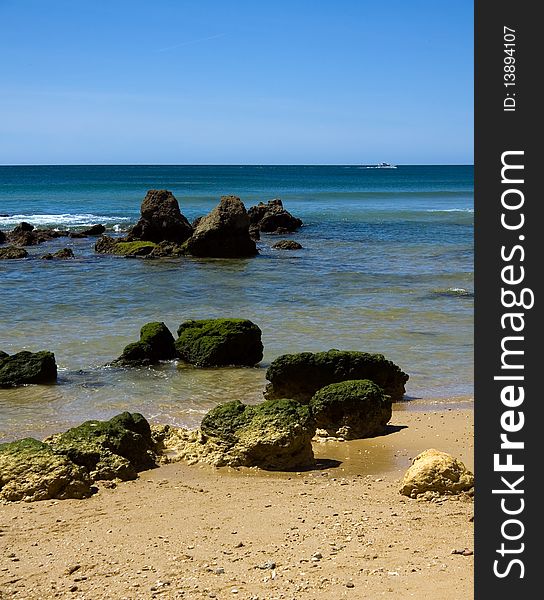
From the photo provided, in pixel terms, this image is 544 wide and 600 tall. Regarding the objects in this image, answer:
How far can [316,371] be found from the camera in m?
11.9

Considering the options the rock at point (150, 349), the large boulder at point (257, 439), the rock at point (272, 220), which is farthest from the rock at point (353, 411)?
the rock at point (272, 220)

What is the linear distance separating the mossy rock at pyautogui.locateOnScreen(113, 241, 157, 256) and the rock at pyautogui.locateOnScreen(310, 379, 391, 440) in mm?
22633

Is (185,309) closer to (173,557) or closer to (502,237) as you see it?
(173,557)

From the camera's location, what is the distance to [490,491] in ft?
10.3

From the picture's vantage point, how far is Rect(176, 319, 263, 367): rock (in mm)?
14555

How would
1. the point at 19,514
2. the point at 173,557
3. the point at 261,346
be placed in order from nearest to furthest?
the point at 173,557 → the point at 19,514 → the point at 261,346

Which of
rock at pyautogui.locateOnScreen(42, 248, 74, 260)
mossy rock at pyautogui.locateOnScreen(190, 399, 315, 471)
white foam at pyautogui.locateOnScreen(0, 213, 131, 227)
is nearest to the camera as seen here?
mossy rock at pyautogui.locateOnScreen(190, 399, 315, 471)

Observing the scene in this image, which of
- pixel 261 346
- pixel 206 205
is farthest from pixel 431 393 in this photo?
pixel 206 205

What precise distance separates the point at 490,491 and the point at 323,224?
45141mm

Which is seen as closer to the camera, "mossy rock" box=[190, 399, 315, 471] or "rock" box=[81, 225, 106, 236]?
"mossy rock" box=[190, 399, 315, 471]

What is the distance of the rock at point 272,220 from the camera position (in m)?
42.7

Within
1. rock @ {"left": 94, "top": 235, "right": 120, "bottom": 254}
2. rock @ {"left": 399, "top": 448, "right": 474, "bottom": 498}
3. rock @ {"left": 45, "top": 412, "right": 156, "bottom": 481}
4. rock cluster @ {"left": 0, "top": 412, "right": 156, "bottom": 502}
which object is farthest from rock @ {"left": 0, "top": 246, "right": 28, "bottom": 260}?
rock @ {"left": 399, "top": 448, "right": 474, "bottom": 498}

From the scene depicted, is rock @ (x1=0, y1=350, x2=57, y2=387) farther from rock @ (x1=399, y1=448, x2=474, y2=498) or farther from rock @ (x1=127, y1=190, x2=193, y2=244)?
rock @ (x1=127, y1=190, x2=193, y2=244)

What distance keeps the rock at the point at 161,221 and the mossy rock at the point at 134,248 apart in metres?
1.50
